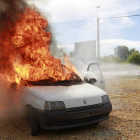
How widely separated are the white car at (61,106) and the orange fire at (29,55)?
1.95ft

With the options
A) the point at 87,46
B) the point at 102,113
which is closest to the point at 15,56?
the point at 102,113

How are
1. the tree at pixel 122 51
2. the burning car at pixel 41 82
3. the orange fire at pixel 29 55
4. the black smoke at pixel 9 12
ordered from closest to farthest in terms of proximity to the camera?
1. the burning car at pixel 41 82
2. the orange fire at pixel 29 55
3. the black smoke at pixel 9 12
4. the tree at pixel 122 51

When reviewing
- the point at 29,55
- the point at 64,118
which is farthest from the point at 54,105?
the point at 29,55

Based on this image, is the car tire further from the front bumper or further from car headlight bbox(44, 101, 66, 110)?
car headlight bbox(44, 101, 66, 110)

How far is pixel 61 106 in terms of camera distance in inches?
151

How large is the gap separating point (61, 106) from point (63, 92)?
0.43 metres

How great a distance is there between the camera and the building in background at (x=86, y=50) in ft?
76.8

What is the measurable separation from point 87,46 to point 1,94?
65.4 ft

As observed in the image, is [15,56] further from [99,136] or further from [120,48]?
[120,48]

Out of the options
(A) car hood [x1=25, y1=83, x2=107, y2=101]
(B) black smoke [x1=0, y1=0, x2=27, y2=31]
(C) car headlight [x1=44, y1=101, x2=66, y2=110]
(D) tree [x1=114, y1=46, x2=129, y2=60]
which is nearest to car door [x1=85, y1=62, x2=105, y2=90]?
(A) car hood [x1=25, y1=83, x2=107, y2=101]

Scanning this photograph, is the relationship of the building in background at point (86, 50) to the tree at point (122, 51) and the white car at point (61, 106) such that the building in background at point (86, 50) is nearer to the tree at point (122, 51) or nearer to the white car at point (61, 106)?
the white car at point (61, 106)

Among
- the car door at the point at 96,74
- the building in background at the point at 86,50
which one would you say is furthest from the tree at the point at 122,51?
the car door at the point at 96,74

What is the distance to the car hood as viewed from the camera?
394 cm

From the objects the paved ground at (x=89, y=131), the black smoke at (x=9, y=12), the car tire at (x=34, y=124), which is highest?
the black smoke at (x=9, y=12)
